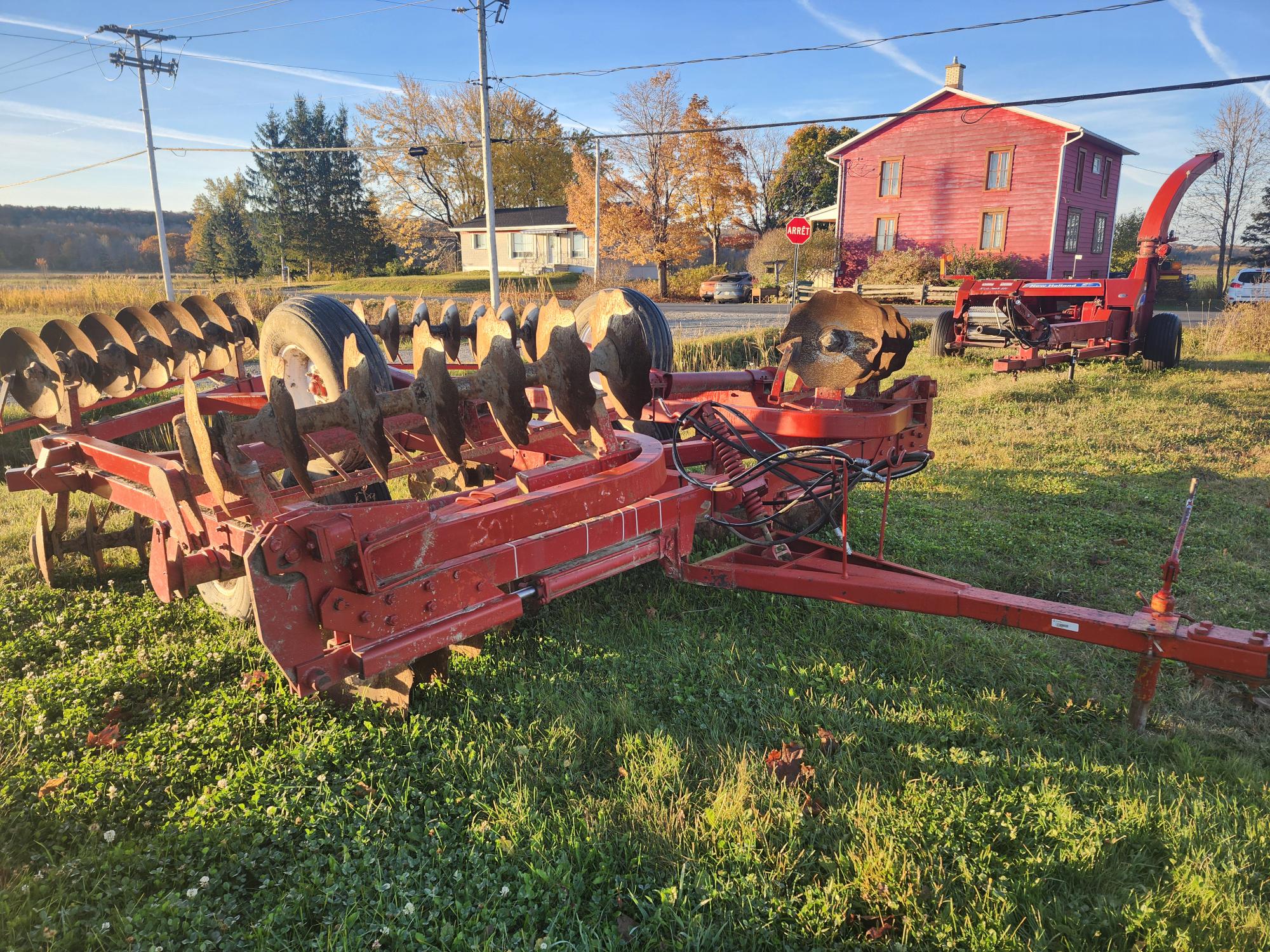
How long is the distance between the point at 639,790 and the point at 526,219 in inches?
2024

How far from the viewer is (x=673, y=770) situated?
2945 mm

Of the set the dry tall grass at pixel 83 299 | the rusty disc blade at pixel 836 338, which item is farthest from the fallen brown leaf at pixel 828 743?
the dry tall grass at pixel 83 299

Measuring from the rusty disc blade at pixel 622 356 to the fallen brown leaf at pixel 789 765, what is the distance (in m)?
1.64

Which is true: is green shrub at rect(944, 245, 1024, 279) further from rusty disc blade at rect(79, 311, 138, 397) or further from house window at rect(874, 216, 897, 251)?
rusty disc blade at rect(79, 311, 138, 397)

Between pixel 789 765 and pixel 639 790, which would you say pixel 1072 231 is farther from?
pixel 639 790

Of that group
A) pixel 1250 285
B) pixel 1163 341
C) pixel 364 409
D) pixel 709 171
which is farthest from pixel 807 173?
pixel 364 409

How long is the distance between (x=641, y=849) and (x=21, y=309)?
81.8 feet

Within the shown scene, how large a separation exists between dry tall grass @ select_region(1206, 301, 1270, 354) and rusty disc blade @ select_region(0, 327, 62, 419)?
18489 mm

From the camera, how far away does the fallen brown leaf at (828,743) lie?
10.4ft

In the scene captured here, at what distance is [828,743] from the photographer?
10.4 ft

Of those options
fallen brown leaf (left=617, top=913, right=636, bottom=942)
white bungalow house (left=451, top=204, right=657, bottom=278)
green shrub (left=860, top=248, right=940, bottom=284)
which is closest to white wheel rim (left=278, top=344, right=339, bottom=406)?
fallen brown leaf (left=617, top=913, right=636, bottom=942)

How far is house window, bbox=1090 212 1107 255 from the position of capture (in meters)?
33.2

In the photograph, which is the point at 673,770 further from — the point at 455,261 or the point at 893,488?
the point at 455,261

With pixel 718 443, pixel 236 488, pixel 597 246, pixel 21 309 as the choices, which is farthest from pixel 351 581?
pixel 597 246
